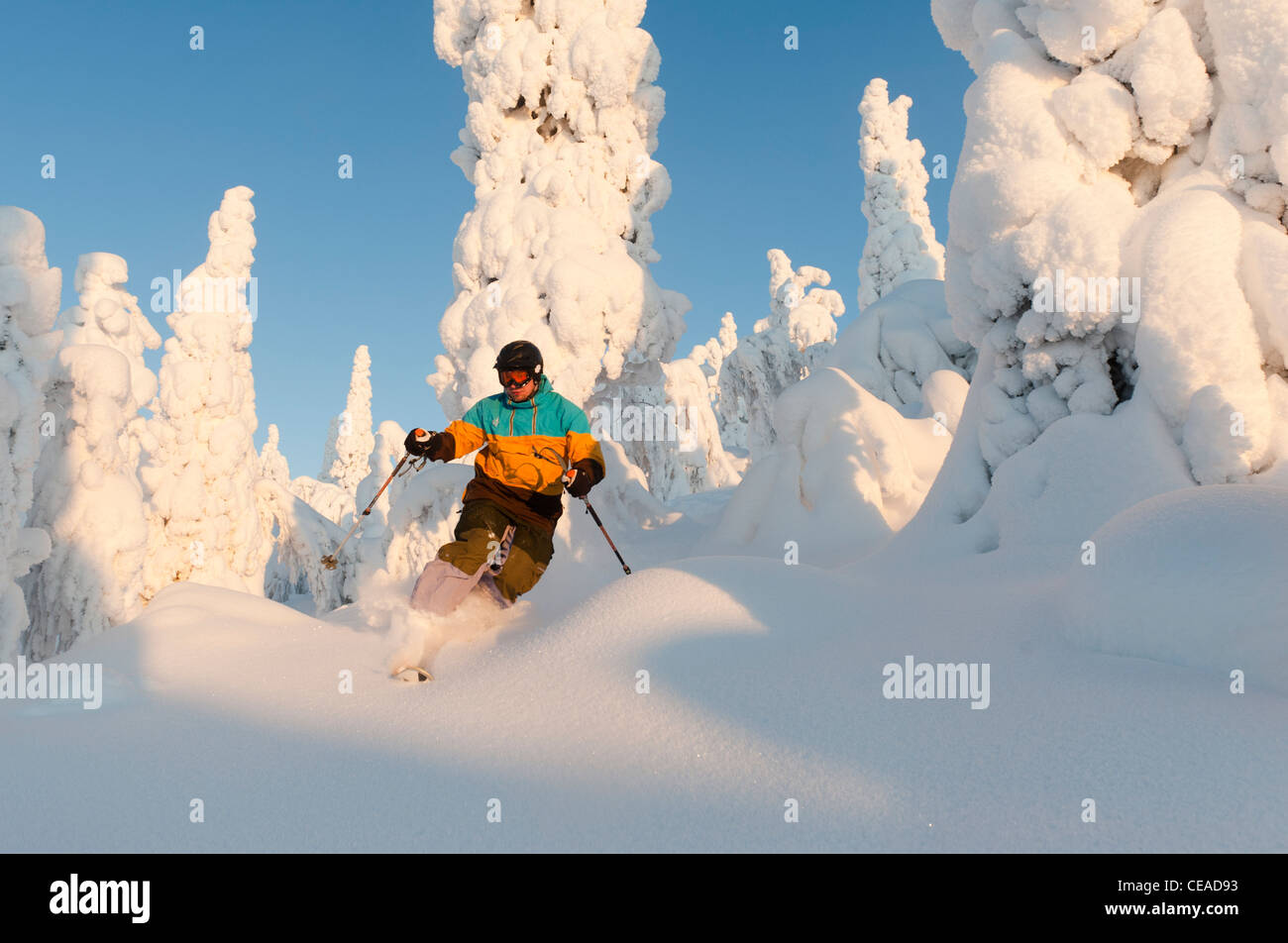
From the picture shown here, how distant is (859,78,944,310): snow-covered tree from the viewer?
22906mm

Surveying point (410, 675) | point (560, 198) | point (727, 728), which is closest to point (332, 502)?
point (560, 198)

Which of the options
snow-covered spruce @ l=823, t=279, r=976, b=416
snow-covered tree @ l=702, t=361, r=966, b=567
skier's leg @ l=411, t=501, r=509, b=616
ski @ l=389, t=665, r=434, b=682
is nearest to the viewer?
Answer: ski @ l=389, t=665, r=434, b=682

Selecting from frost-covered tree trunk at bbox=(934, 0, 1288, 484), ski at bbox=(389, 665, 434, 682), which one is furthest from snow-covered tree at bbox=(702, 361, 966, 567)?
ski at bbox=(389, 665, 434, 682)

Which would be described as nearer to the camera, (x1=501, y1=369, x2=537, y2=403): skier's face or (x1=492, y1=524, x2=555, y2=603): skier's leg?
(x1=492, y1=524, x2=555, y2=603): skier's leg

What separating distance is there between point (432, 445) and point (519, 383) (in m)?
0.69

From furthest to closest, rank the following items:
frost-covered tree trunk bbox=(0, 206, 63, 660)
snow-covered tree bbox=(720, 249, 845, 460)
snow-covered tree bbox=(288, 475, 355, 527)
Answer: snow-covered tree bbox=(288, 475, 355, 527) → snow-covered tree bbox=(720, 249, 845, 460) → frost-covered tree trunk bbox=(0, 206, 63, 660)

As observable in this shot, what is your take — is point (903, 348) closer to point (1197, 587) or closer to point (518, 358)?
point (518, 358)

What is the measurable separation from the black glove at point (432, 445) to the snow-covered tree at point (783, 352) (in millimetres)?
22299

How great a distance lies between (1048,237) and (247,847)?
19.8ft

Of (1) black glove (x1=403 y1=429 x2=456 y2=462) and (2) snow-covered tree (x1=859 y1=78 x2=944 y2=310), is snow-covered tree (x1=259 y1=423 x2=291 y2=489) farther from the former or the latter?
(1) black glove (x1=403 y1=429 x2=456 y2=462)

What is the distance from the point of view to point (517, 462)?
4.80m

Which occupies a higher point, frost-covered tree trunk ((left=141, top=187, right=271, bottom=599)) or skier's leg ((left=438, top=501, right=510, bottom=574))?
frost-covered tree trunk ((left=141, top=187, right=271, bottom=599))
